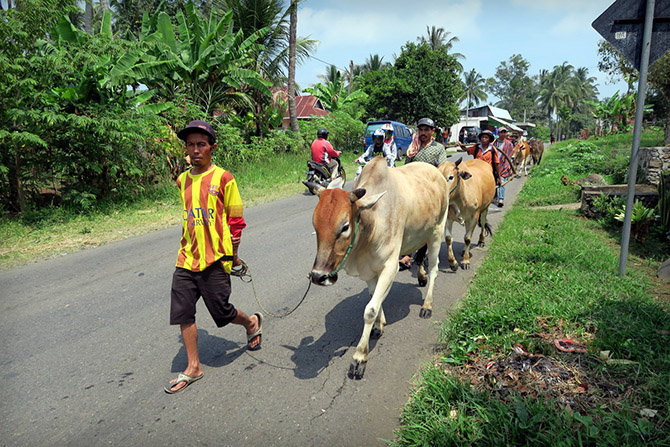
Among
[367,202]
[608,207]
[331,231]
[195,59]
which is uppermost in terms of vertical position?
[195,59]

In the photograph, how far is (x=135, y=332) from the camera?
3.98 m

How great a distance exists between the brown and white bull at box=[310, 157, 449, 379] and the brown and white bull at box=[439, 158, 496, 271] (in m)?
0.88

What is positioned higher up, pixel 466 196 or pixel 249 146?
pixel 249 146

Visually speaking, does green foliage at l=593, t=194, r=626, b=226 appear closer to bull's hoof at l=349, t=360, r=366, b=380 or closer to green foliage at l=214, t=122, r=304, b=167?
bull's hoof at l=349, t=360, r=366, b=380

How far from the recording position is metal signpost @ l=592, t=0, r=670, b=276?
157 inches

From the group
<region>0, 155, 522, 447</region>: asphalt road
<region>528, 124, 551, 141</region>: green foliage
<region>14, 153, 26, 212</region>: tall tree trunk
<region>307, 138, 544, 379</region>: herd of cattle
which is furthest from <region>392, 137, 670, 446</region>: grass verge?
<region>528, 124, 551, 141</region>: green foliage

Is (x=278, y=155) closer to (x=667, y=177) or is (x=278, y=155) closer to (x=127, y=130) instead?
(x=127, y=130)

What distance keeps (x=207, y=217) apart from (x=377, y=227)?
1.39 metres

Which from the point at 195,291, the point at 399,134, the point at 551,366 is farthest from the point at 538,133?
the point at 195,291

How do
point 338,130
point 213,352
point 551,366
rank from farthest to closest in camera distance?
point 338,130 < point 213,352 < point 551,366

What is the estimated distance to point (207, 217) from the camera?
10.2ft

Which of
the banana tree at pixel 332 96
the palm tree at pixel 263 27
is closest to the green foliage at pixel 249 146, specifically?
the palm tree at pixel 263 27

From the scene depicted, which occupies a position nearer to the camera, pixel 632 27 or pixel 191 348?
pixel 191 348

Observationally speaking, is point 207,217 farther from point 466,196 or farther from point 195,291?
point 466,196
